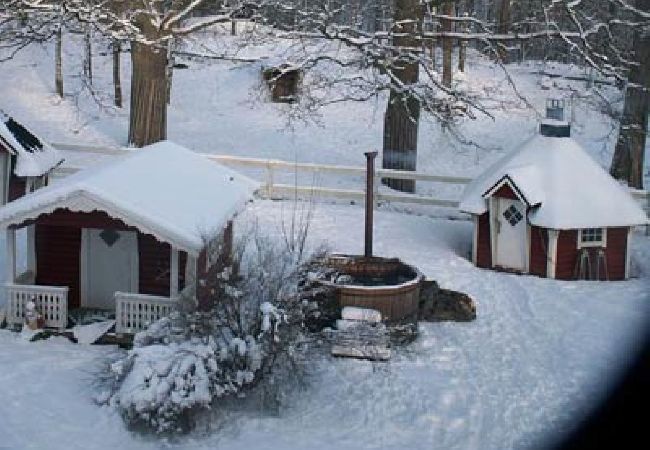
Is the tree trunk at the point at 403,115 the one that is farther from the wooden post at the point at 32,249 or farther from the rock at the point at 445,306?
the wooden post at the point at 32,249

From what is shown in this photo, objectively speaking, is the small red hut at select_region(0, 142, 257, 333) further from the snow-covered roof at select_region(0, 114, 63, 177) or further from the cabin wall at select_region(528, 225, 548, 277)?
the cabin wall at select_region(528, 225, 548, 277)

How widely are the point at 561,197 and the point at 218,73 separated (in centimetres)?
1828

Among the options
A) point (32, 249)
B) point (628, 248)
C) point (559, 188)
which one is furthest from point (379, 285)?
point (628, 248)

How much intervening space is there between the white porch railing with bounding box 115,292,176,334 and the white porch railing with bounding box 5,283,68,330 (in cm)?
76

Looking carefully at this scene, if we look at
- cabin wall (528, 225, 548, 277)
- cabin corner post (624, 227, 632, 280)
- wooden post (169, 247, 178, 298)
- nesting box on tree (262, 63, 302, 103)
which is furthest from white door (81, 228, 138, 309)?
nesting box on tree (262, 63, 302, 103)

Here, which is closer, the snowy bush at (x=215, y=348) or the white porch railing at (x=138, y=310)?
Result: the snowy bush at (x=215, y=348)

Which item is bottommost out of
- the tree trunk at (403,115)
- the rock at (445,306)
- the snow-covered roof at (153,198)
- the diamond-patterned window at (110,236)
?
the rock at (445,306)

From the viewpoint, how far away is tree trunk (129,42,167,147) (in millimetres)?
20969

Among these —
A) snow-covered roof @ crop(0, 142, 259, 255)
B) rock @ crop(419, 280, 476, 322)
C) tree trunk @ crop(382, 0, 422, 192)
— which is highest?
tree trunk @ crop(382, 0, 422, 192)

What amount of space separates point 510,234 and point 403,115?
17.8 ft

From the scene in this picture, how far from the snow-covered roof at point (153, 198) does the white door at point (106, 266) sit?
75 cm

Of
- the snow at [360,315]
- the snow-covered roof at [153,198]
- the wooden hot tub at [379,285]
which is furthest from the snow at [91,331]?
the snow at [360,315]

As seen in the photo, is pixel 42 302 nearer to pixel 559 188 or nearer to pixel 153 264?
pixel 153 264

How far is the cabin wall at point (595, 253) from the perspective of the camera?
15.8 m
